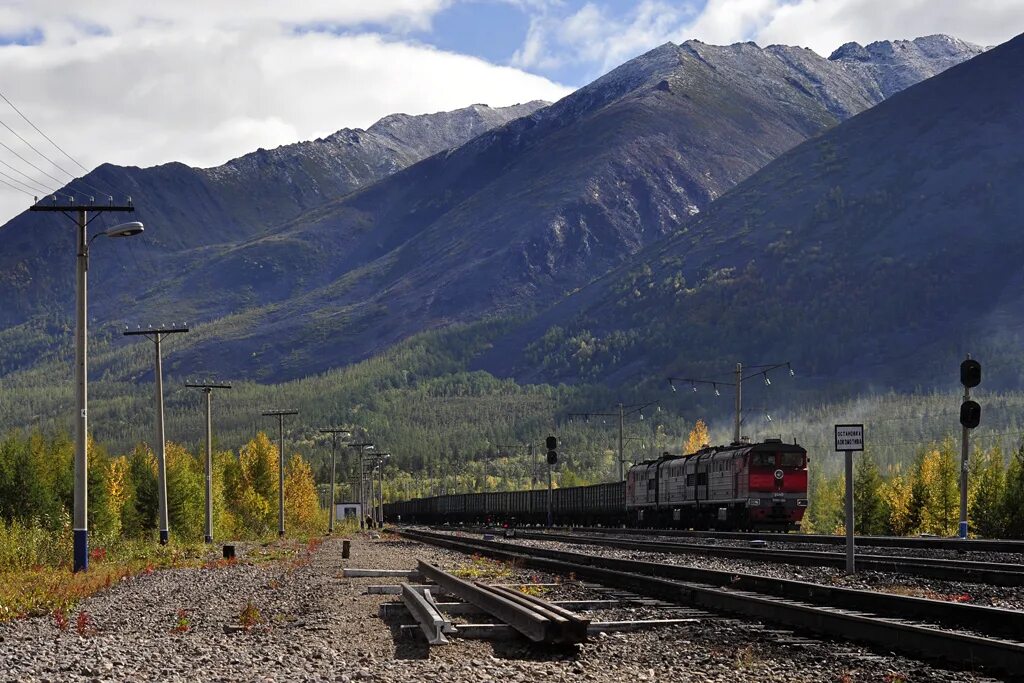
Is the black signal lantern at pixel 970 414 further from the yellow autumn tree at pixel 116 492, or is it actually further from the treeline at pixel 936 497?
the yellow autumn tree at pixel 116 492

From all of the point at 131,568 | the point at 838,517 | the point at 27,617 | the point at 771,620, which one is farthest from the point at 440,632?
the point at 838,517

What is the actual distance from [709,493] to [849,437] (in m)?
36.1

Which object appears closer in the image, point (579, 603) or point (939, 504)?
point (579, 603)

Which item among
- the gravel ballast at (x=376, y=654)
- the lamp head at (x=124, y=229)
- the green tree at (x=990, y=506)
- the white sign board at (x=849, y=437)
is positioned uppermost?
the lamp head at (x=124, y=229)

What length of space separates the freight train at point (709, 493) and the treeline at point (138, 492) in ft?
70.1

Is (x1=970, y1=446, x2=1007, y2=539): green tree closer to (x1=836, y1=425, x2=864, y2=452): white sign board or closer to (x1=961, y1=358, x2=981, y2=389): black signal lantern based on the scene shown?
(x1=961, y1=358, x2=981, y2=389): black signal lantern

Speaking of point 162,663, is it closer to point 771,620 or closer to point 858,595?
point 771,620

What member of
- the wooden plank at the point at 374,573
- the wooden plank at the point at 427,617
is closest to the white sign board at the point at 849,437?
the wooden plank at the point at 427,617

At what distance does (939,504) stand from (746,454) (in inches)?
1706

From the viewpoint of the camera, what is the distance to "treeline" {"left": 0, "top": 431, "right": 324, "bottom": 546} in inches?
3059

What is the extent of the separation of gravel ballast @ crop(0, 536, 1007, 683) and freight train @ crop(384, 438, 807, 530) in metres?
35.0

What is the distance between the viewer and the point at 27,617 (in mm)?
19344

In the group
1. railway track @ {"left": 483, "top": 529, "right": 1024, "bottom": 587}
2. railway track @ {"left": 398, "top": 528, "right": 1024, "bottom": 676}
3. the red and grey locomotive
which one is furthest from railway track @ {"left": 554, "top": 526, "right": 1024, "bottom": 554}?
railway track @ {"left": 398, "top": 528, "right": 1024, "bottom": 676}

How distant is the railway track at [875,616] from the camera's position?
12047 millimetres
